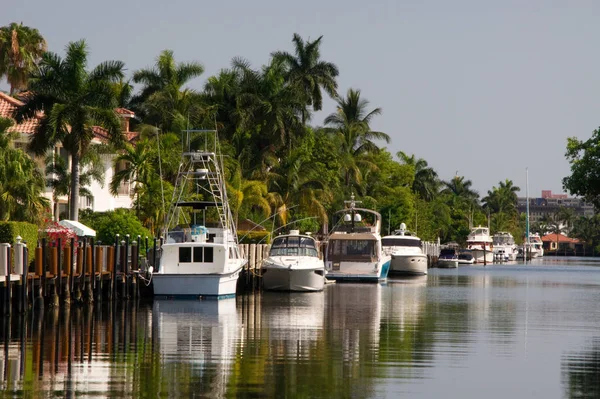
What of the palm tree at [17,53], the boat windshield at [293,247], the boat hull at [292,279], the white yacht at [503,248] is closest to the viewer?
the boat hull at [292,279]

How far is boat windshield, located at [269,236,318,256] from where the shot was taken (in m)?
56.5

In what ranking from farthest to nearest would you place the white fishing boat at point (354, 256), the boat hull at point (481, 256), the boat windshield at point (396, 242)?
the boat hull at point (481, 256) → the boat windshield at point (396, 242) → the white fishing boat at point (354, 256)

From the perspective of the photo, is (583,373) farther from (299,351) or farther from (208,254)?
(208,254)

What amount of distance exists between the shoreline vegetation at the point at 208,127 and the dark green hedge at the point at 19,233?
1459cm

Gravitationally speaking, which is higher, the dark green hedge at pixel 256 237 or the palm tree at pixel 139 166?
the palm tree at pixel 139 166

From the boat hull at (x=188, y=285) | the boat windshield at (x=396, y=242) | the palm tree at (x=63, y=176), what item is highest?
the palm tree at (x=63, y=176)

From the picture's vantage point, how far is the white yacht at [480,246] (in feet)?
504

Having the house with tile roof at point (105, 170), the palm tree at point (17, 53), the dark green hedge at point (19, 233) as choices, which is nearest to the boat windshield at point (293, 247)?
the house with tile roof at point (105, 170)

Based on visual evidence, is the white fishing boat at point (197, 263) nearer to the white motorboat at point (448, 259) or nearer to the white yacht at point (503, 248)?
the white motorboat at point (448, 259)

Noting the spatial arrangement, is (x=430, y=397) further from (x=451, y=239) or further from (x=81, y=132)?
(x=451, y=239)

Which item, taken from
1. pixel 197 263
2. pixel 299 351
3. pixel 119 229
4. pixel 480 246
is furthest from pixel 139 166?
pixel 480 246

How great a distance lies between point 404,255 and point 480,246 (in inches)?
2803

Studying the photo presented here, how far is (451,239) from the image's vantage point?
173m

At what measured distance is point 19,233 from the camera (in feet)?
124
